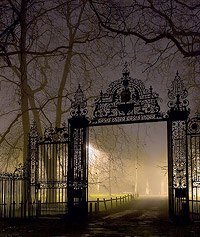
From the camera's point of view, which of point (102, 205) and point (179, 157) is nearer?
point (179, 157)

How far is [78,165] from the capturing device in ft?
49.8

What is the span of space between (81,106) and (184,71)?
8.20 m

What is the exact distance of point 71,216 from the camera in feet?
48.5

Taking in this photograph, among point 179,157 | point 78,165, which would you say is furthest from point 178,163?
point 78,165

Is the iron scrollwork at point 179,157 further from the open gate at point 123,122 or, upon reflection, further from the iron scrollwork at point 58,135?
the iron scrollwork at point 58,135

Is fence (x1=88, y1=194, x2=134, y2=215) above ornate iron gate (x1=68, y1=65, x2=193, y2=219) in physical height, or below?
below

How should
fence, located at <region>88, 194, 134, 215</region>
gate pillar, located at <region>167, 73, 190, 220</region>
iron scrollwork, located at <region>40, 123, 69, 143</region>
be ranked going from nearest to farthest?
gate pillar, located at <region>167, 73, 190, 220</region>, iron scrollwork, located at <region>40, 123, 69, 143</region>, fence, located at <region>88, 194, 134, 215</region>

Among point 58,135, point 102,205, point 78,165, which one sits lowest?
point 102,205

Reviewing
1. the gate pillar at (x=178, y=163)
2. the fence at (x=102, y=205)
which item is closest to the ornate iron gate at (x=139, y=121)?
the gate pillar at (x=178, y=163)

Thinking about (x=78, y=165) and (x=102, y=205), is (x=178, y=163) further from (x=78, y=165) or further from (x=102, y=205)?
(x=102, y=205)

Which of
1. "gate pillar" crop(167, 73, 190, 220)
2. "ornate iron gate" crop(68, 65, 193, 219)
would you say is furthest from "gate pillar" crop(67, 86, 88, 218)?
"gate pillar" crop(167, 73, 190, 220)

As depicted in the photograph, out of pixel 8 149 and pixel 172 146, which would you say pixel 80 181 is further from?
pixel 8 149

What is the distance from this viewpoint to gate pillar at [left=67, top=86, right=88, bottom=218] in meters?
14.8

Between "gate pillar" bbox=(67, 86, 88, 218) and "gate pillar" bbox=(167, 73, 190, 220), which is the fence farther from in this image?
"gate pillar" bbox=(167, 73, 190, 220)
